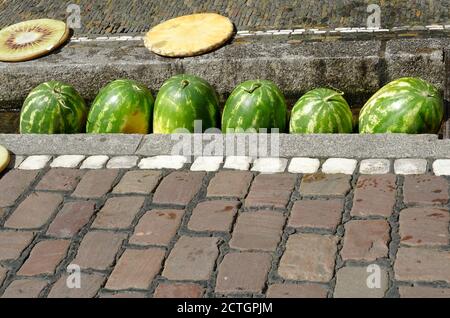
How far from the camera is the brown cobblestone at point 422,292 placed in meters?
3.47

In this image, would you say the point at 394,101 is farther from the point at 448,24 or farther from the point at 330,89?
the point at 448,24

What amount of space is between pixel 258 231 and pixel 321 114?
1287 millimetres

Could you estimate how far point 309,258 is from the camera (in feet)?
12.4

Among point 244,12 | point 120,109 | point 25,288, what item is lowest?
point 244,12

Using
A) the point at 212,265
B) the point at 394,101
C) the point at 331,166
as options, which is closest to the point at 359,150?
the point at 331,166

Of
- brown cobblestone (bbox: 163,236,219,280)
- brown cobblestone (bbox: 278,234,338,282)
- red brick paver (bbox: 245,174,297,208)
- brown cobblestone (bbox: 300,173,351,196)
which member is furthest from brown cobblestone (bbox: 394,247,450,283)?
brown cobblestone (bbox: 163,236,219,280)

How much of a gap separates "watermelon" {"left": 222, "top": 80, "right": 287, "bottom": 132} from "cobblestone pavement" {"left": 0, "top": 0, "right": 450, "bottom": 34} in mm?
3134

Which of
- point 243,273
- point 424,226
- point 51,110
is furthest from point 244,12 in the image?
point 243,273

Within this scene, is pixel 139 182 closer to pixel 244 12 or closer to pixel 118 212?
pixel 118 212

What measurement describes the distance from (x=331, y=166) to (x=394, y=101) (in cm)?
77

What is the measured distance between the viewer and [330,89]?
5395mm

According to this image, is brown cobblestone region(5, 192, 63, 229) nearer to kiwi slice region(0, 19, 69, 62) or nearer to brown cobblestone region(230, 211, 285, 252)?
brown cobblestone region(230, 211, 285, 252)

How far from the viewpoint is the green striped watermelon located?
504cm

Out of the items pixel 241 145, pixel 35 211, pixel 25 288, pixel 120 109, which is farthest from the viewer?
pixel 120 109
